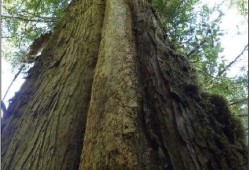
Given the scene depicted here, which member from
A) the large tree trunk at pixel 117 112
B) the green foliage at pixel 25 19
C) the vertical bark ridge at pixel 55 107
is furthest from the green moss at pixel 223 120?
the green foliage at pixel 25 19

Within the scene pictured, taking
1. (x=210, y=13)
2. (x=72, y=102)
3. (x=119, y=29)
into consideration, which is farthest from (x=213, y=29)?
(x=72, y=102)

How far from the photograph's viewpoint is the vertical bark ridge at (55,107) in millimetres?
1893

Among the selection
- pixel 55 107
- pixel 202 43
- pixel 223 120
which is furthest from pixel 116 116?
pixel 202 43

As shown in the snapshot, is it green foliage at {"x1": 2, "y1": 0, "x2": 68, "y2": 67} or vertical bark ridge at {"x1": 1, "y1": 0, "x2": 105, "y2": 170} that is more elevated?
green foliage at {"x1": 2, "y1": 0, "x2": 68, "y2": 67}

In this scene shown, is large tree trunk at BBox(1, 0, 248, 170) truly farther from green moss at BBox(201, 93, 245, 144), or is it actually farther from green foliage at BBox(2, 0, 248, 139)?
green foliage at BBox(2, 0, 248, 139)

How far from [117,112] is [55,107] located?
2.30 ft

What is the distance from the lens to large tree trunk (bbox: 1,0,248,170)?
158cm

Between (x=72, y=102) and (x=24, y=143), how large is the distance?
0.43 m

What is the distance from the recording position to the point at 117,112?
164 cm

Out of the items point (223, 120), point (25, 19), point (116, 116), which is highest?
point (25, 19)

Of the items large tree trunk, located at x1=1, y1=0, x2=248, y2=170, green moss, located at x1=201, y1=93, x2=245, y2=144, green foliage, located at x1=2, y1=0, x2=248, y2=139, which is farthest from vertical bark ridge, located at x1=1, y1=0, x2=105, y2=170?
green foliage, located at x1=2, y1=0, x2=248, y2=139

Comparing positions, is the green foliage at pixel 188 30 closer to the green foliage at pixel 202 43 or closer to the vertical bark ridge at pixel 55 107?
the green foliage at pixel 202 43

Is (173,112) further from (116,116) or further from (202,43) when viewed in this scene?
(202,43)

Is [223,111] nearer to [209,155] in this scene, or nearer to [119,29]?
[209,155]
